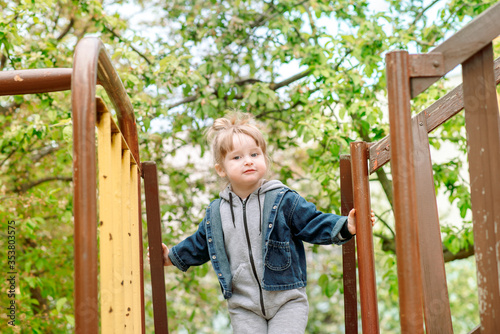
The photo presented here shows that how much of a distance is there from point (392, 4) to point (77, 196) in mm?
4236

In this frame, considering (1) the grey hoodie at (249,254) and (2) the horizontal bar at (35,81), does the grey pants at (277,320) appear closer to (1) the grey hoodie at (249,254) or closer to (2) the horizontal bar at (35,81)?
(1) the grey hoodie at (249,254)

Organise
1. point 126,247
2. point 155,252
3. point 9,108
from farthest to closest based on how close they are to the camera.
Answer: point 9,108 < point 155,252 < point 126,247

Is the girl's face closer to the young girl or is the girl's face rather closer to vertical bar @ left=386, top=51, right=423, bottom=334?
the young girl

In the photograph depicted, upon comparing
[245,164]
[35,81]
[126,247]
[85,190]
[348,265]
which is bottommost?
[348,265]

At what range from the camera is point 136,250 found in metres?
2.27

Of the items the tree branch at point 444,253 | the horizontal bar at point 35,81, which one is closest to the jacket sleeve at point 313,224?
the horizontal bar at point 35,81

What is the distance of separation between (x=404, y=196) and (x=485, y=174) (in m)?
0.20

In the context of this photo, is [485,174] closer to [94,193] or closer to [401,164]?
[401,164]

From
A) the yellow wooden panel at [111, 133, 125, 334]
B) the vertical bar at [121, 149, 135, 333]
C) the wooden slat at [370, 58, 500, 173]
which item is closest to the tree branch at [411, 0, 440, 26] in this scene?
the wooden slat at [370, 58, 500, 173]

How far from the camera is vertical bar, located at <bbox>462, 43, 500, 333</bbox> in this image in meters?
1.41

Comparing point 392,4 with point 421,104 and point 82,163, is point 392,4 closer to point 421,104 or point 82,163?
point 421,104

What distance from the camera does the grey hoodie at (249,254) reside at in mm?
2436

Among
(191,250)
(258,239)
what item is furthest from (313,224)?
(191,250)

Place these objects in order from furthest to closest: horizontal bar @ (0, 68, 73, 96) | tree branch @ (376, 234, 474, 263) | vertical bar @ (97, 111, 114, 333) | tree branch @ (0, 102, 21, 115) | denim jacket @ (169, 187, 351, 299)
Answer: tree branch @ (376, 234, 474, 263) → tree branch @ (0, 102, 21, 115) → denim jacket @ (169, 187, 351, 299) → horizontal bar @ (0, 68, 73, 96) → vertical bar @ (97, 111, 114, 333)
